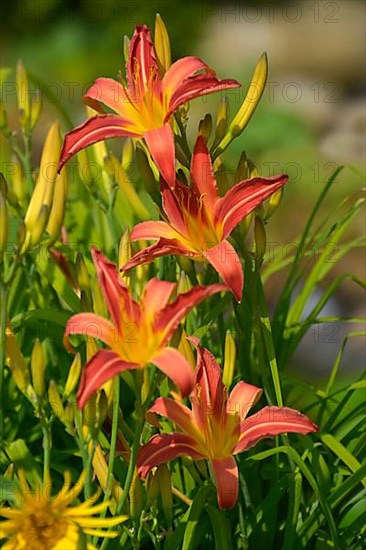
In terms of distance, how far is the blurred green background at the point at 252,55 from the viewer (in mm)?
3678

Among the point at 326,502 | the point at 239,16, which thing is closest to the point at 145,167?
the point at 326,502

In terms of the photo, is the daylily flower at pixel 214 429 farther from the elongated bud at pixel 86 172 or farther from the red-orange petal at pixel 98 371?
the elongated bud at pixel 86 172

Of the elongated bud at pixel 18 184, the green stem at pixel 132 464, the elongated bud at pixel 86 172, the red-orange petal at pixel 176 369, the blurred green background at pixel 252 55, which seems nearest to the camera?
the red-orange petal at pixel 176 369

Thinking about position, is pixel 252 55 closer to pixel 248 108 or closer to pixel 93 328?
pixel 248 108

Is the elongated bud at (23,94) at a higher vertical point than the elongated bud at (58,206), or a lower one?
higher

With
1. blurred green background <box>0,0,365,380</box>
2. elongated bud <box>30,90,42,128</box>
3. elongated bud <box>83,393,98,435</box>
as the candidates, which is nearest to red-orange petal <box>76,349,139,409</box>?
elongated bud <box>83,393,98,435</box>

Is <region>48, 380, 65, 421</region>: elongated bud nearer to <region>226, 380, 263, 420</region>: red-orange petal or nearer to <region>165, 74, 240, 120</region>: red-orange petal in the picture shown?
<region>226, 380, 263, 420</region>: red-orange petal

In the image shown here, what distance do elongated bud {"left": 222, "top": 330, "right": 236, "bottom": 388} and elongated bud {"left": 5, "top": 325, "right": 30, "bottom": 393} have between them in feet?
0.74

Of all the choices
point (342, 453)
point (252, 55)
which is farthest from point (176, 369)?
point (252, 55)

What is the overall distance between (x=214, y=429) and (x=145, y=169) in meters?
0.30

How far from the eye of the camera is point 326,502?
1.26 metres

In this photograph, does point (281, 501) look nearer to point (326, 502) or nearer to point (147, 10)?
point (326, 502)

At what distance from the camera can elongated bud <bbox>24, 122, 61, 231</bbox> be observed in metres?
1.25

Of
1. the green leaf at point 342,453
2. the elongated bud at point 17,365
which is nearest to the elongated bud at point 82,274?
the elongated bud at point 17,365
